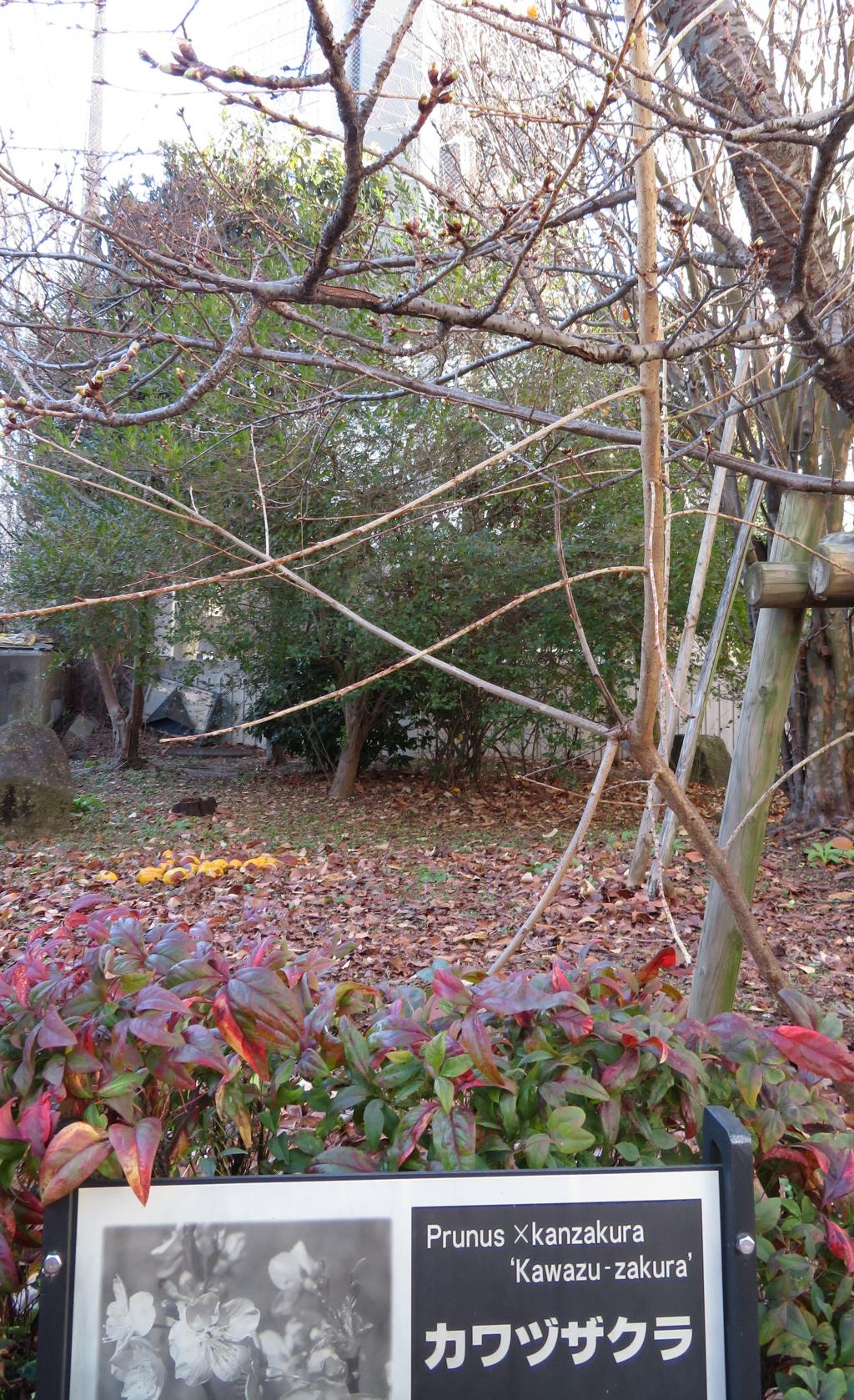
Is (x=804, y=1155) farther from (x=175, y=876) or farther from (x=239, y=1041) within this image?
(x=175, y=876)

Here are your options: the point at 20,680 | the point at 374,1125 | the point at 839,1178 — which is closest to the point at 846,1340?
the point at 839,1178

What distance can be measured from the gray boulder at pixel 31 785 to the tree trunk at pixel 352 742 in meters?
2.63

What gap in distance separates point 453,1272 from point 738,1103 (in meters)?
0.60

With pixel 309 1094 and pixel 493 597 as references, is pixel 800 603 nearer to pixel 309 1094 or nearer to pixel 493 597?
pixel 309 1094

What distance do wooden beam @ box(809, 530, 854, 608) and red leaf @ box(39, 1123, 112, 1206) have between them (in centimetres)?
220

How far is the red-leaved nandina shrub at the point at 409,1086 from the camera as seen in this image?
1.47m

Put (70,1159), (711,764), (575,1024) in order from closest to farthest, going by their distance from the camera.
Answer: (70,1159), (575,1024), (711,764)

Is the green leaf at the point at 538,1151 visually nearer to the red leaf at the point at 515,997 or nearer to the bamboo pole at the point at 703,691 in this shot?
the red leaf at the point at 515,997

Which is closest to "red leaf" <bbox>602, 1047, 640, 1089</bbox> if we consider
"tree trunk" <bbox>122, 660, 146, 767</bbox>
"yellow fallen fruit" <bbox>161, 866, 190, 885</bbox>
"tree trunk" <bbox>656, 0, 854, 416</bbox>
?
"tree trunk" <bbox>656, 0, 854, 416</bbox>

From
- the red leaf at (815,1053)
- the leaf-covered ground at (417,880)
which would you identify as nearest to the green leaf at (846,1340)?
the red leaf at (815,1053)

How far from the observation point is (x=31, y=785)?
825 centimetres

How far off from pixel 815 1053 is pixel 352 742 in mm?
8490

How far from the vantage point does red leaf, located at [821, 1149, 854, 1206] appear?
162cm

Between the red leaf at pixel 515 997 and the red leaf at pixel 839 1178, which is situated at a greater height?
the red leaf at pixel 515 997
